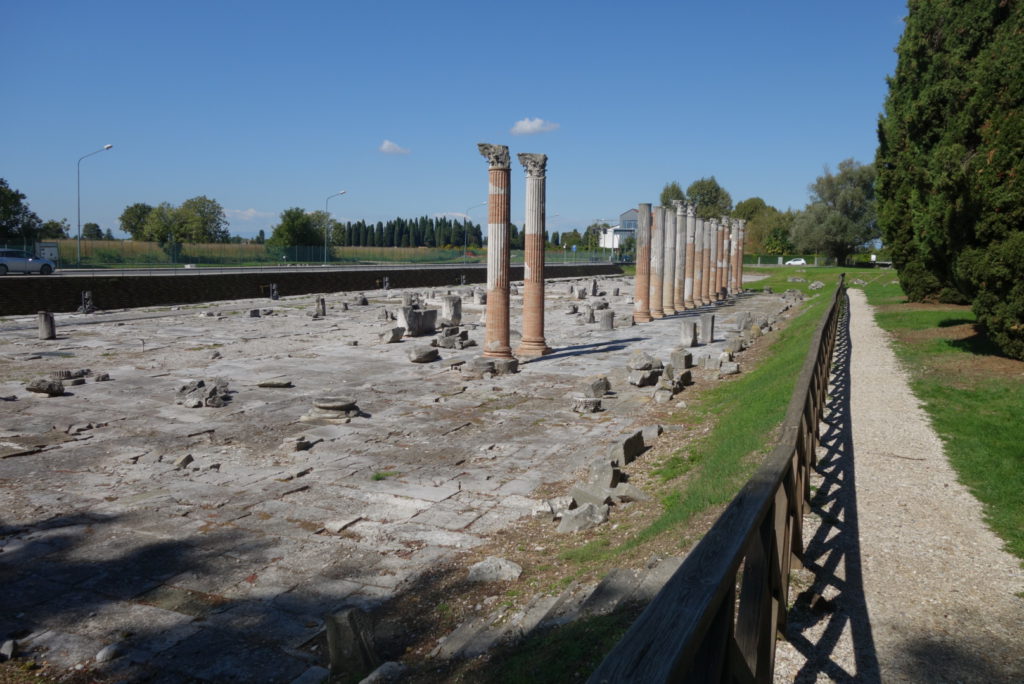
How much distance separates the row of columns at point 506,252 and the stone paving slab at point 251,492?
58.0 inches

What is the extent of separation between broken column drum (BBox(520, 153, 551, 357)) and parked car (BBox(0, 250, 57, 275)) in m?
28.0

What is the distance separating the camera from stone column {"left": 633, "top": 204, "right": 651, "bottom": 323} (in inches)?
1157

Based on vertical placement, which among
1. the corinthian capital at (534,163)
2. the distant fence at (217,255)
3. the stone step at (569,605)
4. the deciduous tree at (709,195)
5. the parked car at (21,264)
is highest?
the deciduous tree at (709,195)

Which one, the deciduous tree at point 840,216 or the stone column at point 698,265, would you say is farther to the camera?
the deciduous tree at point 840,216

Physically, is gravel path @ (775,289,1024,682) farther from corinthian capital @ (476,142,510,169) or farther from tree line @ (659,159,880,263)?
tree line @ (659,159,880,263)

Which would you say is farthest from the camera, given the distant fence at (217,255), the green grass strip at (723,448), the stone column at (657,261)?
the distant fence at (217,255)

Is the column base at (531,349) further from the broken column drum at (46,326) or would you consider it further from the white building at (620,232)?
the white building at (620,232)

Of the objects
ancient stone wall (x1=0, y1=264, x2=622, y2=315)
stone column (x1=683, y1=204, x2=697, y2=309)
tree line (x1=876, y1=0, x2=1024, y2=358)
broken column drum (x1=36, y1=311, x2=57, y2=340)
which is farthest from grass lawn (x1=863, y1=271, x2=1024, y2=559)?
ancient stone wall (x1=0, y1=264, x2=622, y2=315)

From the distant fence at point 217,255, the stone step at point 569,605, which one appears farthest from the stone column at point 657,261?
the distant fence at point 217,255

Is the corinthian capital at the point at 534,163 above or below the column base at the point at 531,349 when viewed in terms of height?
above

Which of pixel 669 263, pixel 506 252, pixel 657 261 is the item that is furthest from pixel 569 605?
pixel 669 263

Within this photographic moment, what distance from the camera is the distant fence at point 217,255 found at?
46281 mm

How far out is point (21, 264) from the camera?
35.7 m

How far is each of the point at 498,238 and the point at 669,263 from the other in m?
15.9
